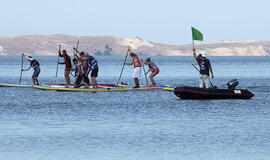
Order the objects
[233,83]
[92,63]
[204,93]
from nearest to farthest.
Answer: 1. [204,93]
2. [233,83]
3. [92,63]

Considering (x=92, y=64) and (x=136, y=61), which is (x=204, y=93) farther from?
(x=92, y=64)

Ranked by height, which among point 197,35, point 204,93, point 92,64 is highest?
point 197,35

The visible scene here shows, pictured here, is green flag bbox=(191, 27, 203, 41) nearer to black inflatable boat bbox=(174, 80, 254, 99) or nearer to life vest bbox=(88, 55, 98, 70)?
black inflatable boat bbox=(174, 80, 254, 99)

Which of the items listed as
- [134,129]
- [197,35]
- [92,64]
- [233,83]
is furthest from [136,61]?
[134,129]

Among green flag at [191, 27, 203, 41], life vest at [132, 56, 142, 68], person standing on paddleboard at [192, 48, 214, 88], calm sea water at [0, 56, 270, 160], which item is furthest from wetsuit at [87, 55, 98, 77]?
person standing on paddleboard at [192, 48, 214, 88]

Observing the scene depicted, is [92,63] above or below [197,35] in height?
below

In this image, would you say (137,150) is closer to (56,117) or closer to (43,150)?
(43,150)

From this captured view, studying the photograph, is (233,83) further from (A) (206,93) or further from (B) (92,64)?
(B) (92,64)

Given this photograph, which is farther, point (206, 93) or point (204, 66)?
point (206, 93)

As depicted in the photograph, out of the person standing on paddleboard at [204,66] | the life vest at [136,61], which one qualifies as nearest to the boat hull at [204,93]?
the person standing on paddleboard at [204,66]

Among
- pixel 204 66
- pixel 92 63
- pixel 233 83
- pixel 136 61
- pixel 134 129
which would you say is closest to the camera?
pixel 134 129

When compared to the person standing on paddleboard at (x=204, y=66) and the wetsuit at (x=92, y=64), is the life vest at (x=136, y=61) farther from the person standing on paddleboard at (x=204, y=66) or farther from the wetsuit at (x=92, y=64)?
the person standing on paddleboard at (x=204, y=66)

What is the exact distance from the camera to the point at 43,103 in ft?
92.2

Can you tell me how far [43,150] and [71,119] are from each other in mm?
6314
